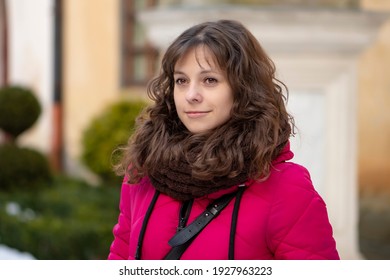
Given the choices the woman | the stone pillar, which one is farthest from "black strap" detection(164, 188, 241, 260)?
the stone pillar

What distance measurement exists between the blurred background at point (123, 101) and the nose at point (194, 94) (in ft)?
2.67

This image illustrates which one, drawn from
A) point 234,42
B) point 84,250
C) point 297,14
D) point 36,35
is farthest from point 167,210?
point 36,35

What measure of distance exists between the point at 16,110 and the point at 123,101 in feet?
4.21

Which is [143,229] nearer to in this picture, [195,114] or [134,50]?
[195,114]

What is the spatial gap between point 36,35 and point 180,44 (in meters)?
10.9

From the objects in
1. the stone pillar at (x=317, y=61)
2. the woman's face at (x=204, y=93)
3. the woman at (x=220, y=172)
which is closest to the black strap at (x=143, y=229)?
the woman at (x=220, y=172)

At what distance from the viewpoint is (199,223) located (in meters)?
2.31

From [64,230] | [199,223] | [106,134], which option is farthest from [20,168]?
[199,223]

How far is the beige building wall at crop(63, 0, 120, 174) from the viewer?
1211 centimetres

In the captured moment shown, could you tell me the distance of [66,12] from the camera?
1260cm

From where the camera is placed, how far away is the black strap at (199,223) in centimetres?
231

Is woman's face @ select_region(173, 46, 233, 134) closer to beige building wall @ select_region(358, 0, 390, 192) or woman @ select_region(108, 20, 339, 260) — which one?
woman @ select_region(108, 20, 339, 260)

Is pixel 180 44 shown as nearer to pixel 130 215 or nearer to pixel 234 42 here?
pixel 234 42
